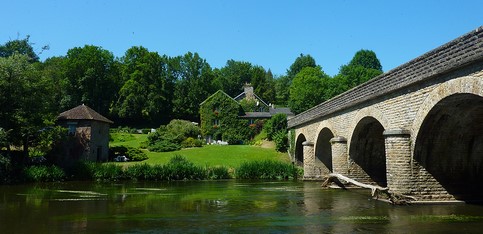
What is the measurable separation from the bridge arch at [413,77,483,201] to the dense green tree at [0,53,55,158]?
93.1 ft

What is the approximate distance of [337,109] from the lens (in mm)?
22328

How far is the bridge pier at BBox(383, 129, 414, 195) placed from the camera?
14.6 meters

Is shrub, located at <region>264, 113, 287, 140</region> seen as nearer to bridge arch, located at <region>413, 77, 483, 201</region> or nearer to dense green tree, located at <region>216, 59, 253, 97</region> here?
bridge arch, located at <region>413, 77, 483, 201</region>

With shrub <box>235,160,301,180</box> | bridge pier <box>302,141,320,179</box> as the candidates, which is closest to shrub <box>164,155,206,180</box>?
shrub <box>235,160,301,180</box>

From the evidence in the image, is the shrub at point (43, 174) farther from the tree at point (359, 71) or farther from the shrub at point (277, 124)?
the tree at point (359, 71)

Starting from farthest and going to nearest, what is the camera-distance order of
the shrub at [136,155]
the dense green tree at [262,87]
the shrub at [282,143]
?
the dense green tree at [262,87] < the shrub at [282,143] < the shrub at [136,155]

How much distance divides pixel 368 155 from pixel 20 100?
26369 millimetres

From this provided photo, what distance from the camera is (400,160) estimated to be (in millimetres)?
14773

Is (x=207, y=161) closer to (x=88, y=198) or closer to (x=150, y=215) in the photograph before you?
(x=88, y=198)

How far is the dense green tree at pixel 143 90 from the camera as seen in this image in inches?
2534

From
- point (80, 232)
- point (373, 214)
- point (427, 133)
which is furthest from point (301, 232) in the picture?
point (427, 133)

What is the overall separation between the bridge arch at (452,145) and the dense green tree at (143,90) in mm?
53861

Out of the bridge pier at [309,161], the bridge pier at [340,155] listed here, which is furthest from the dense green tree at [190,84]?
the bridge pier at [340,155]

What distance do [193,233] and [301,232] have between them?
8.60ft
